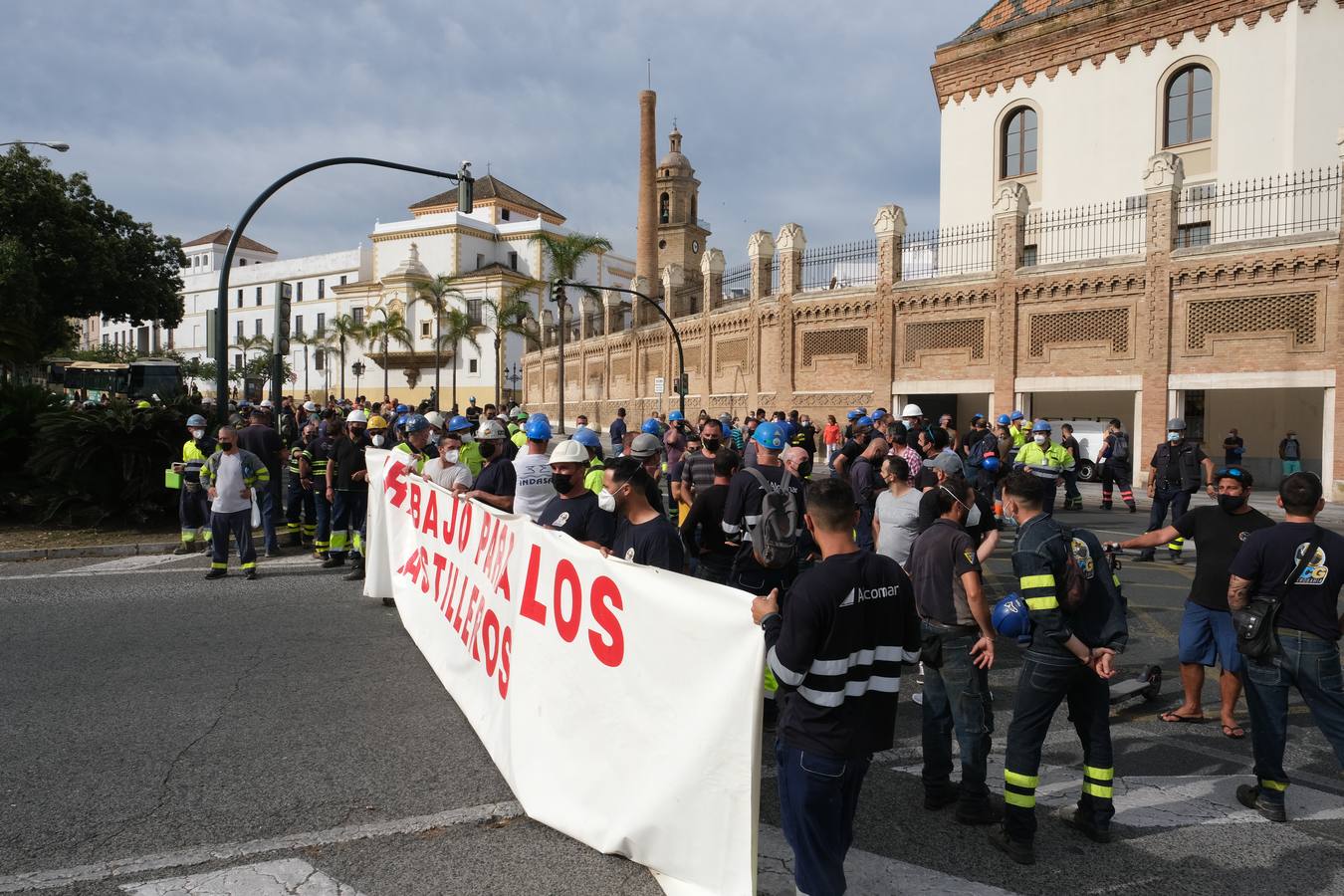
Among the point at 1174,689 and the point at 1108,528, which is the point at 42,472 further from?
the point at 1108,528

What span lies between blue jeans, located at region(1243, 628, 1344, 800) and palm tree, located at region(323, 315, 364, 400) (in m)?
74.8

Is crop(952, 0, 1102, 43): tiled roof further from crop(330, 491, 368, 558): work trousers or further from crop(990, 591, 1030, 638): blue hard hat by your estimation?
crop(990, 591, 1030, 638): blue hard hat

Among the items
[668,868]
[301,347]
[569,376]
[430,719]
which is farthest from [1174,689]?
[301,347]

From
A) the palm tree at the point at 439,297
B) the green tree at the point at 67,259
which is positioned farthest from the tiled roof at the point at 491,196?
the green tree at the point at 67,259

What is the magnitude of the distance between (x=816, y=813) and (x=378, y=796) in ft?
8.06

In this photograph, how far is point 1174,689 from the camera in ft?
21.0

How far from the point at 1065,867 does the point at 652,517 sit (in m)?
2.57

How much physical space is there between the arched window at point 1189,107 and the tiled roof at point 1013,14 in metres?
3.96

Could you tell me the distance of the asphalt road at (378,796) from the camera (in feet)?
12.4

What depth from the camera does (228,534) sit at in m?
10.2

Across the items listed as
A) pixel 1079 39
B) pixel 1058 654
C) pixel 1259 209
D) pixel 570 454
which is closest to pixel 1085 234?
pixel 1259 209

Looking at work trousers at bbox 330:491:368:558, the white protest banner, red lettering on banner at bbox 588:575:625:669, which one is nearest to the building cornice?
work trousers at bbox 330:491:368:558

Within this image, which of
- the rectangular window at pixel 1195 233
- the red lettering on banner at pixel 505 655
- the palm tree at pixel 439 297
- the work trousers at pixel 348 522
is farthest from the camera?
the palm tree at pixel 439 297

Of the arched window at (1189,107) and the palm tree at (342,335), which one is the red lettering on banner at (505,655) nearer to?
the arched window at (1189,107)
